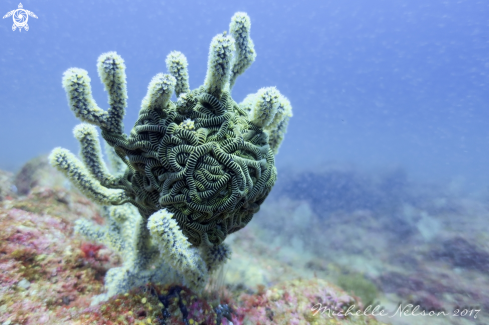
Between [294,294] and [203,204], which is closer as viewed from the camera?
[203,204]

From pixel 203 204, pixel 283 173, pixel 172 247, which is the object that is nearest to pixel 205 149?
pixel 203 204

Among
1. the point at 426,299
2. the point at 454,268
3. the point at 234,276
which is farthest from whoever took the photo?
the point at 454,268

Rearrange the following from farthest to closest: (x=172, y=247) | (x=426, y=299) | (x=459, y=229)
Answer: (x=459, y=229), (x=426, y=299), (x=172, y=247)

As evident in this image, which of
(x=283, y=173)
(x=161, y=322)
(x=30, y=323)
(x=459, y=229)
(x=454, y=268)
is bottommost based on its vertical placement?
(x=30, y=323)

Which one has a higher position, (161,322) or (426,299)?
(426,299)

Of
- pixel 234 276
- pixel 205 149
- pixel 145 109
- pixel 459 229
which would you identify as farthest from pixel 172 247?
pixel 459 229

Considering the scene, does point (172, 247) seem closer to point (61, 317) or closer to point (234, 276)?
point (61, 317)

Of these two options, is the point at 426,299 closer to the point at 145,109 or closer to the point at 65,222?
the point at 145,109
